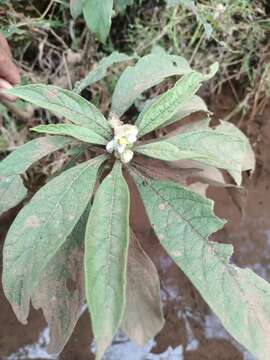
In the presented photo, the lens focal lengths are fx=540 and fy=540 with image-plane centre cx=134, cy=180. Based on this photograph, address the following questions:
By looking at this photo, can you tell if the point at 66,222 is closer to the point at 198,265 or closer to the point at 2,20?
the point at 198,265

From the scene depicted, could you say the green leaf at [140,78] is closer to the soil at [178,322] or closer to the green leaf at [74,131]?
the green leaf at [74,131]

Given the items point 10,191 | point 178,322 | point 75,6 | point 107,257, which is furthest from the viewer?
point 178,322

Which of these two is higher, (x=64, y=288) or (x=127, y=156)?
(x=127, y=156)

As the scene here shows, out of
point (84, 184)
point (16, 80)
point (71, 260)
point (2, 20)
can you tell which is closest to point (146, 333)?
point (71, 260)

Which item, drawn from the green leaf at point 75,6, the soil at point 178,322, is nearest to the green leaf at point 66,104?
the green leaf at point 75,6

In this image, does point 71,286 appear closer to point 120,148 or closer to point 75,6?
point 120,148

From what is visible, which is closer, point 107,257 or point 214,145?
point 107,257

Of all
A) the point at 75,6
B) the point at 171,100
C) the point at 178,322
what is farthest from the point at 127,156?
the point at 178,322
